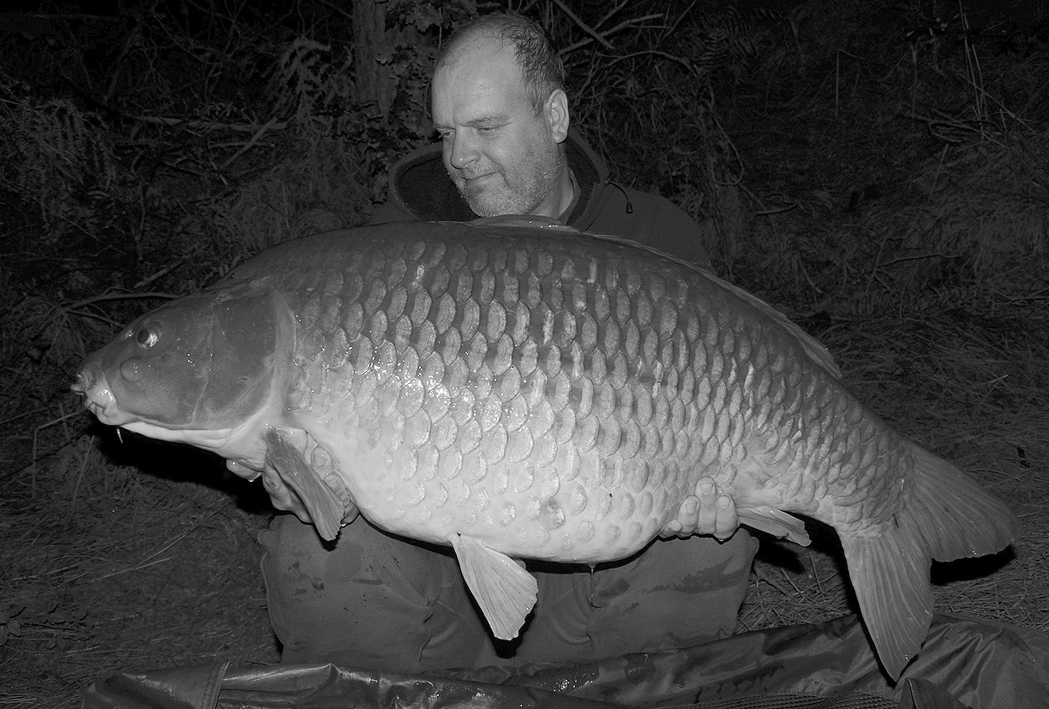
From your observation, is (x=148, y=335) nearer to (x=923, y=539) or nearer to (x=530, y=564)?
(x=530, y=564)

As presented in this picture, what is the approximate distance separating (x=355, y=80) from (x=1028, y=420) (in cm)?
274

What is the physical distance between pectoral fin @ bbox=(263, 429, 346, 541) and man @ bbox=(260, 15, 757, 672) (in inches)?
5.4

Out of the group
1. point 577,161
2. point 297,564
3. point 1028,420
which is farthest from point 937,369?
point 297,564

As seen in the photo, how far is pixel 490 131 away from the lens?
205 centimetres

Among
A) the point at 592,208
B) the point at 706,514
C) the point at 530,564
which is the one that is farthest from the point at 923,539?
the point at 592,208

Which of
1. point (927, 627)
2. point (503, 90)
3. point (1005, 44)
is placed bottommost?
point (927, 627)

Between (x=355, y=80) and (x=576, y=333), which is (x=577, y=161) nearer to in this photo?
(x=576, y=333)

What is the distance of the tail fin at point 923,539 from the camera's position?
1.65 metres

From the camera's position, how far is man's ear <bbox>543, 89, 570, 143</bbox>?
7.01ft

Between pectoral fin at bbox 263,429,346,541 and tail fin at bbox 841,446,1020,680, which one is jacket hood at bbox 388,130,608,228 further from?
tail fin at bbox 841,446,1020,680

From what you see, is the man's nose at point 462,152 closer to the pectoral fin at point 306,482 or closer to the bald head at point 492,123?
the bald head at point 492,123

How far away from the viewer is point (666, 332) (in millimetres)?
1501

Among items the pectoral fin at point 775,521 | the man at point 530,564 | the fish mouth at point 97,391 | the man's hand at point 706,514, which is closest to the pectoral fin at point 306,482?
the man at point 530,564

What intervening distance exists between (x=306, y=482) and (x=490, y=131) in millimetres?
932
